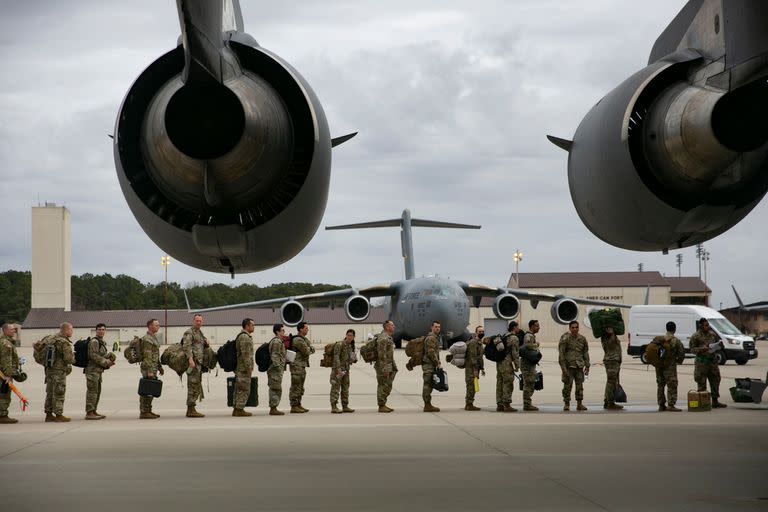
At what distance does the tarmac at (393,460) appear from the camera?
21.2ft

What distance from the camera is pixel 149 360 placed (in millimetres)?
13055

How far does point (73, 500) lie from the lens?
6457 mm

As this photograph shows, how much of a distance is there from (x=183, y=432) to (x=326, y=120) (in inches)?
287

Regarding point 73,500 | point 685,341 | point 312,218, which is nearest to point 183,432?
point 73,500

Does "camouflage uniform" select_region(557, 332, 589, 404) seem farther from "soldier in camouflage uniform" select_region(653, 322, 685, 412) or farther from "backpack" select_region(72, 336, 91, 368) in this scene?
"backpack" select_region(72, 336, 91, 368)

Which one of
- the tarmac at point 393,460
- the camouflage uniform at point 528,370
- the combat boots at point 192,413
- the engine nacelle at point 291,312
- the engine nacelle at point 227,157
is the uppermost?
the engine nacelle at point 227,157

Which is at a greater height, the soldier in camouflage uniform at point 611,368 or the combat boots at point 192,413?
the soldier in camouflage uniform at point 611,368

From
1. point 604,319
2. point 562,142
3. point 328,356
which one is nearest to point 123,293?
point 604,319

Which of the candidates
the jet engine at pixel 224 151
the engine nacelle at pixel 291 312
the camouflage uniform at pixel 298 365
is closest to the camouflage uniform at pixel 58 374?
the camouflage uniform at pixel 298 365

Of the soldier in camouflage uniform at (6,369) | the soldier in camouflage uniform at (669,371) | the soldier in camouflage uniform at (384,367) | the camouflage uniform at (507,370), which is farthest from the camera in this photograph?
the soldier in camouflage uniform at (384,367)

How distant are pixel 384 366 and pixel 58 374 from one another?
189 inches

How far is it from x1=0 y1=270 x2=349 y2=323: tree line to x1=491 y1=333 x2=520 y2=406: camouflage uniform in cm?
5690

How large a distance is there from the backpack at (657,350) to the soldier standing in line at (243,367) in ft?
19.6

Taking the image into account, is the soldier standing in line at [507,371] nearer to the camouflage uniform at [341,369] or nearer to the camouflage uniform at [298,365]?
the camouflage uniform at [341,369]
